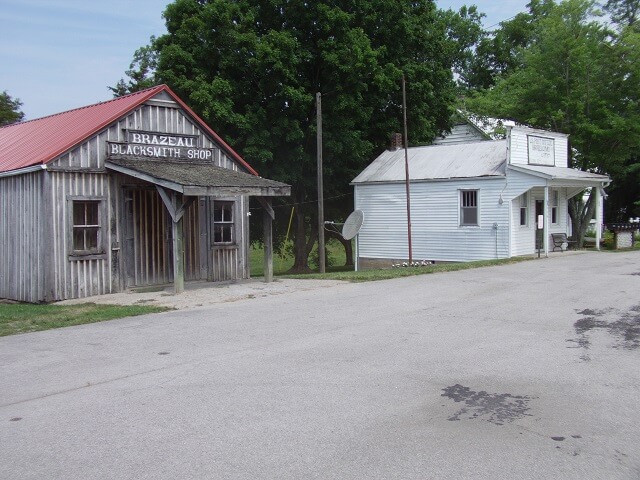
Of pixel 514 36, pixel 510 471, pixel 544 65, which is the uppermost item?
pixel 514 36

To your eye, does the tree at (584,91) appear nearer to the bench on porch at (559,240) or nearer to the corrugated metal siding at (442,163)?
the bench on porch at (559,240)

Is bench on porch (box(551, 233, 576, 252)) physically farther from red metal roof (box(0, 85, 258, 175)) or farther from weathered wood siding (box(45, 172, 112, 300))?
weathered wood siding (box(45, 172, 112, 300))

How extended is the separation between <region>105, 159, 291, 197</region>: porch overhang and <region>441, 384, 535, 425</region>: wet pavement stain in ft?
30.4

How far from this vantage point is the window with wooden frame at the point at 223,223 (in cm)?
1883

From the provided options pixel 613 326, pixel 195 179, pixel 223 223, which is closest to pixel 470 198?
pixel 223 223

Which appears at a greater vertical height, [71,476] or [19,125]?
[19,125]

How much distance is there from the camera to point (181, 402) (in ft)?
21.5

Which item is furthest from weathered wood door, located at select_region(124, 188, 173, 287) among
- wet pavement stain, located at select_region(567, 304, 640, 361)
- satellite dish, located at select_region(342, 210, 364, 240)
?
wet pavement stain, located at select_region(567, 304, 640, 361)

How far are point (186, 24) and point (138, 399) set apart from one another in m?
23.5

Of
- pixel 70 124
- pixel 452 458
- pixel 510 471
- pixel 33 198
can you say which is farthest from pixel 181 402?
pixel 70 124

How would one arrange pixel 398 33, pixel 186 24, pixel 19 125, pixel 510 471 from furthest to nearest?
1. pixel 398 33
2. pixel 186 24
3. pixel 19 125
4. pixel 510 471

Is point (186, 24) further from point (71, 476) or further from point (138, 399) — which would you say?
point (71, 476)

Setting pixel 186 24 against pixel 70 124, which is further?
pixel 186 24

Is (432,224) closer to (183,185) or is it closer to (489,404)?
(183,185)
